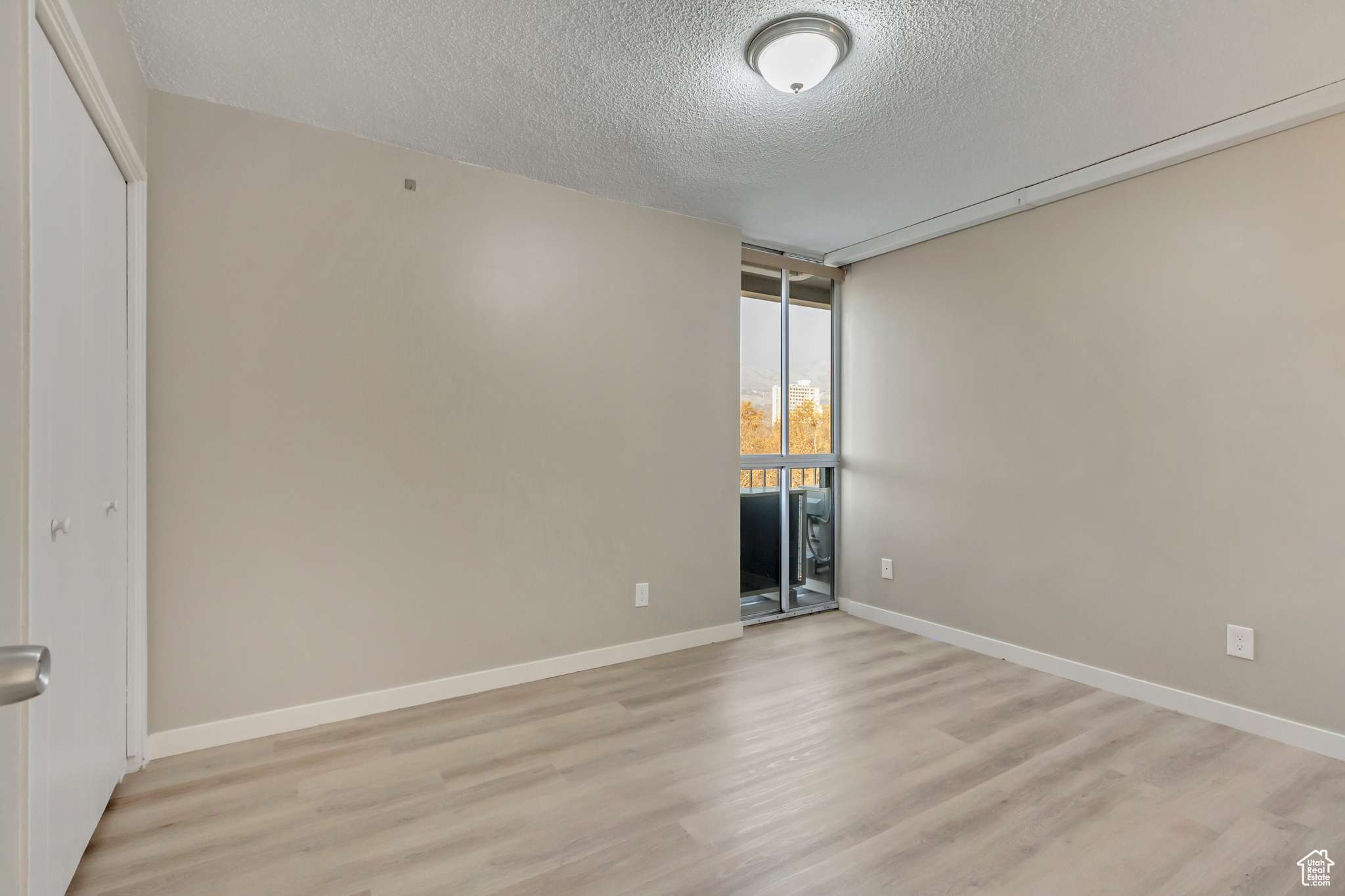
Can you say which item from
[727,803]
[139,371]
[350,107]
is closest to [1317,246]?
[727,803]

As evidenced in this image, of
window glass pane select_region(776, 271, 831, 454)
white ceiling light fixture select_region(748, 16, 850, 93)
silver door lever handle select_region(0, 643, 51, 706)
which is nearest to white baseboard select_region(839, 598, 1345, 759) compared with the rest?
window glass pane select_region(776, 271, 831, 454)

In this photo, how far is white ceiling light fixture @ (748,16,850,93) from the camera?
194 centimetres

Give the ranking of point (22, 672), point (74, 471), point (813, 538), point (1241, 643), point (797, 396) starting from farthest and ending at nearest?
point (813, 538)
point (797, 396)
point (1241, 643)
point (74, 471)
point (22, 672)

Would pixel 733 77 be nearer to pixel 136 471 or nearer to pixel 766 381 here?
pixel 766 381

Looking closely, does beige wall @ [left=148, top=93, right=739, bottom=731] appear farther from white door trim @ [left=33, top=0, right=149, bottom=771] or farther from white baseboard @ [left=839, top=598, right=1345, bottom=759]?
white baseboard @ [left=839, top=598, right=1345, bottom=759]

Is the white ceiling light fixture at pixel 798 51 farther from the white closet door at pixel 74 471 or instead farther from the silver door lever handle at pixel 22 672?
the silver door lever handle at pixel 22 672

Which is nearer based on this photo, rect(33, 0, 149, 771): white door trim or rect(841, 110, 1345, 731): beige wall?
rect(33, 0, 149, 771): white door trim

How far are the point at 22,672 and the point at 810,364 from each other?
4.12 m

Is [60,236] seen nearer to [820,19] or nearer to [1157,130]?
[820,19]

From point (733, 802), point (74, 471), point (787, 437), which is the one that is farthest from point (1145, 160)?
point (74, 471)

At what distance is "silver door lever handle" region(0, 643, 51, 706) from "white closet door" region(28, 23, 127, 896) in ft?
3.23

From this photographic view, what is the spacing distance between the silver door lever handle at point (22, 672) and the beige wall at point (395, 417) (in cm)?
214

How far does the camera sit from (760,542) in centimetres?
414

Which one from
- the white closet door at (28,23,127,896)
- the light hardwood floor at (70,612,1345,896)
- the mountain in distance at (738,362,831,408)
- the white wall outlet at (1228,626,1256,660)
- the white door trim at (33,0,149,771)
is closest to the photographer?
the white closet door at (28,23,127,896)
